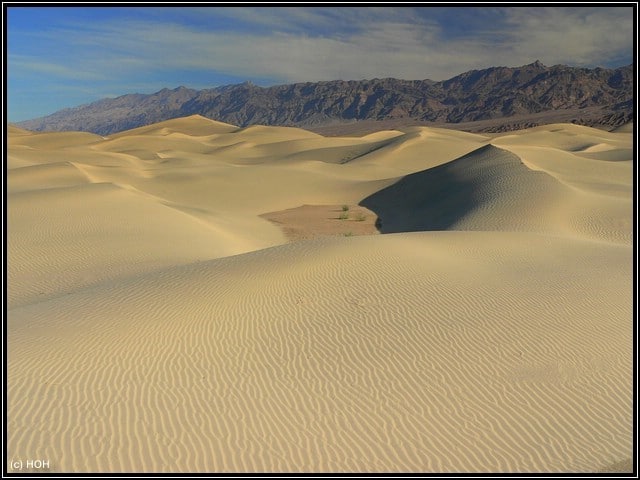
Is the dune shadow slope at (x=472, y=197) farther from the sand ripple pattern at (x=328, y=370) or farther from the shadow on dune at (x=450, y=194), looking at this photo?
the sand ripple pattern at (x=328, y=370)

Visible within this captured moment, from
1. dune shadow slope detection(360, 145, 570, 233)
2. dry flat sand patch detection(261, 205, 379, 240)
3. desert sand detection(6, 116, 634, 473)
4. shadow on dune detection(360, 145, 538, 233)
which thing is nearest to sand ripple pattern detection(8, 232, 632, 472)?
desert sand detection(6, 116, 634, 473)

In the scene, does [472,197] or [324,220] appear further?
[324,220]

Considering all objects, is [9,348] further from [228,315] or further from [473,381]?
[473,381]

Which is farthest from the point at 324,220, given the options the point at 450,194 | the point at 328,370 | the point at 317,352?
the point at 328,370

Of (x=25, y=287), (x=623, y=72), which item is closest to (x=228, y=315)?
(x=25, y=287)

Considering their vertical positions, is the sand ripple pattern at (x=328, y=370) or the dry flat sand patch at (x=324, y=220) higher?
the sand ripple pattern at (x=328, y=370)

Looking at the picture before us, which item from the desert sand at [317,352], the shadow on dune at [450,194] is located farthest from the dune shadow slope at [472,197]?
the desert sand at [317,352]

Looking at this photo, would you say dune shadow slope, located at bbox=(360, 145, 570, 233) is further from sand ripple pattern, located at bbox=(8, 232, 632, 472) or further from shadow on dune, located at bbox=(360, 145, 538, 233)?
sand ripple pattern, located at bbox=(8, 232, 632, 472)
